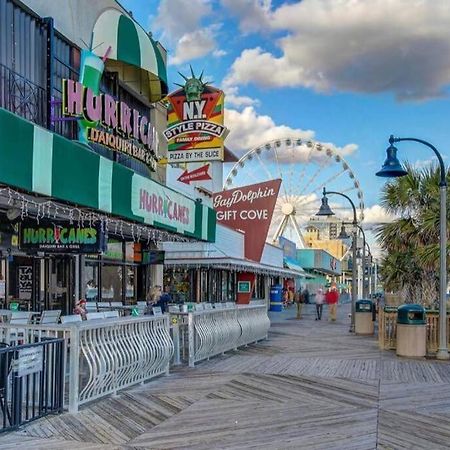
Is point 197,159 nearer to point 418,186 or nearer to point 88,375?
point 418,186

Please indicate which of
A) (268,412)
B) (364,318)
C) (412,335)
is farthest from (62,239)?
(364,318)

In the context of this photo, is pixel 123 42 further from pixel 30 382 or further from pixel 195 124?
pixel 30 382

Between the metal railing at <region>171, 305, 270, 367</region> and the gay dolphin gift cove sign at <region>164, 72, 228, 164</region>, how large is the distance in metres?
5.81

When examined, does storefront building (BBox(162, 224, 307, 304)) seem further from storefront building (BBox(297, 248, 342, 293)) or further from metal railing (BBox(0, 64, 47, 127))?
storefront building (BBox(297, 248, 342, 293))

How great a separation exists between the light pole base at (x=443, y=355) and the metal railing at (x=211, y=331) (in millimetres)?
4189

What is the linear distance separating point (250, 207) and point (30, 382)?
17061 millimetres

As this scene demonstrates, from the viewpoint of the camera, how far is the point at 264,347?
50.0 ft

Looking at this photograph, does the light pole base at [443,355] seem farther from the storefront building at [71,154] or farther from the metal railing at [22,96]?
the metal railing at [22,96]

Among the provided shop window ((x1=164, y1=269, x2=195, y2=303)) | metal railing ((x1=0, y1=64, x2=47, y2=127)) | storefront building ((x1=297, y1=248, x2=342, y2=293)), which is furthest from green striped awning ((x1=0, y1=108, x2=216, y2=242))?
storefront building ((x1=297, y1=248, x2=342, y2=293))

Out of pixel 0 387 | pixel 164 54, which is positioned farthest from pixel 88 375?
pixel 164 54

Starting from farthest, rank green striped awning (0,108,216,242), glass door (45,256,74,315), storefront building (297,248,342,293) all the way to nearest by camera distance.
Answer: storefront building (297,248,342,293)
glass door (45,256,74,315)
green striped awning (0,108,216,242)

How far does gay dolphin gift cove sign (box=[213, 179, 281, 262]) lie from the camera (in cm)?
2338

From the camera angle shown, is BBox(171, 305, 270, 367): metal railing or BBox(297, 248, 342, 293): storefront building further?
BBox(297, 248, 342, 293): storefront building

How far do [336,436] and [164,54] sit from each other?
1620 centimetres
